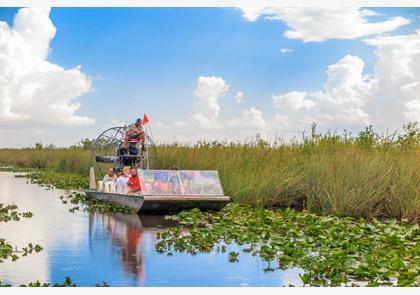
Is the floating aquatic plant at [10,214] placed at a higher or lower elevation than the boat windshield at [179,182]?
lower

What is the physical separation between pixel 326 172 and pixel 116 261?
6844 mm

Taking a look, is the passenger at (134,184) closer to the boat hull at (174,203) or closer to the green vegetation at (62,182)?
the boat hull at (174,203)

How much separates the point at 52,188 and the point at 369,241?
51.2 feet

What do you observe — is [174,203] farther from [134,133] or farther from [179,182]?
[134,133]

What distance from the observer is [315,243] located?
1018 cm

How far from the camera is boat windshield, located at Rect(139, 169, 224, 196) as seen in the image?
14.9m

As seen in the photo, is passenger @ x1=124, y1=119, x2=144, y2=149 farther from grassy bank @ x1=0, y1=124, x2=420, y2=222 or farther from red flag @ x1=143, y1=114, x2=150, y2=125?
grassy bank @ x1=0, y1=124, x2=420, y2=222

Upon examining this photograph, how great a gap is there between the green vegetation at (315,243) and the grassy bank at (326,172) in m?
0.86

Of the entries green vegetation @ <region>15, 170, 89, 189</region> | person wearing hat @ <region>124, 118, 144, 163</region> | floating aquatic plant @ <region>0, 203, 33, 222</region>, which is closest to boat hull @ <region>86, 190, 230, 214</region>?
floating aquatic plant @ <region>0, 203, 33, 222</region>

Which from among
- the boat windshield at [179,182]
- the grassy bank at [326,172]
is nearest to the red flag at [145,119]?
the grassy bank at [326,172]

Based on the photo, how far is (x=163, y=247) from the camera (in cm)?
1025

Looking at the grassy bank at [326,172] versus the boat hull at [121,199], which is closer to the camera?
the grassy bank at [326,172]

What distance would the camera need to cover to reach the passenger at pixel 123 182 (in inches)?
637

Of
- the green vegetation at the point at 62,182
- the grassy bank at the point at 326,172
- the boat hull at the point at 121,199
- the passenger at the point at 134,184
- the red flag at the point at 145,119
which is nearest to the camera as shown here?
the grassy bank at the point at 326,172
